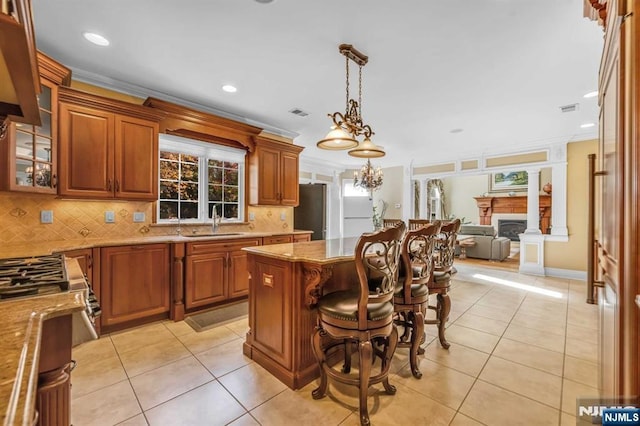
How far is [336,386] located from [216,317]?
1.74m

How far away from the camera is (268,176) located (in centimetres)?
423

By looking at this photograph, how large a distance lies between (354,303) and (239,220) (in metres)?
3.04

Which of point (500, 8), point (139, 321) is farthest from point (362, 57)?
point (139, 321)

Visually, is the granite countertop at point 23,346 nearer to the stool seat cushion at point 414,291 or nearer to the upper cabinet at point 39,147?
the stool seat cushion at point 414,291

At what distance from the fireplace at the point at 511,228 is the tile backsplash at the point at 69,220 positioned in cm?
1036

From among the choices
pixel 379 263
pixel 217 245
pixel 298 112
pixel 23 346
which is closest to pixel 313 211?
pixel 298 112

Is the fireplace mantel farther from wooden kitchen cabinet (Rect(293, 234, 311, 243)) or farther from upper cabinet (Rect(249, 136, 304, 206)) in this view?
upper cabinet (Rect(249, 136, 304, 206))

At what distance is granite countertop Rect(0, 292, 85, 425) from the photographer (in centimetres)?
43

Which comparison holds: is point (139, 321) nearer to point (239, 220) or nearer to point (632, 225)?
point (239, 220)

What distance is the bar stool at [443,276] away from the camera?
239 cm

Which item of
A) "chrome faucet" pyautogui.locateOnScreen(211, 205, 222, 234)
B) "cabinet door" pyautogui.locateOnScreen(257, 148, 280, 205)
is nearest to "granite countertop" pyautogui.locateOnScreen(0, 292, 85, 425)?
"chrome faucet" pyautogui.locateOnScreen(211, 205, 222, 234)

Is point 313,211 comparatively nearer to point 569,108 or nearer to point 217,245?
point 217,245

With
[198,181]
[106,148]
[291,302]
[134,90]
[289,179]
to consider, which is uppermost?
[134,90]

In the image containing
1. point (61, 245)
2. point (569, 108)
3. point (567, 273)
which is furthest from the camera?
point (567, 273)
